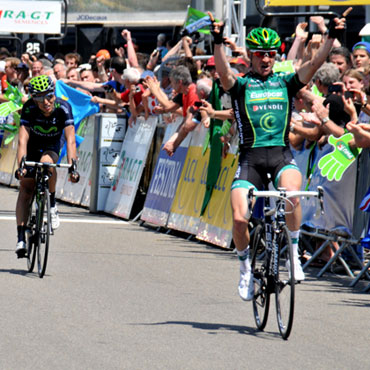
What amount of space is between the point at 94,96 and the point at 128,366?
12.3 m

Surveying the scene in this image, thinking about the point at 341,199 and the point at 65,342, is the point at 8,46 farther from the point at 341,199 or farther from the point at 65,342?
the point at 65,342

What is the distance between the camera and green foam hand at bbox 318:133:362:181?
1124 cm

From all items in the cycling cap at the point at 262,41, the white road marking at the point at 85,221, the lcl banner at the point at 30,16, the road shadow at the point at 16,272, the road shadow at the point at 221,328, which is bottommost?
the white road marking at the point at 85,221

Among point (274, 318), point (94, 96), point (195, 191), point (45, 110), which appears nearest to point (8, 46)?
point (94, 96)

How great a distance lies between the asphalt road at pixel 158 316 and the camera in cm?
696

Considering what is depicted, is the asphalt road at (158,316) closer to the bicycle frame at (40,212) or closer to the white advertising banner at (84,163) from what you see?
the bicycle frame at (40,212)

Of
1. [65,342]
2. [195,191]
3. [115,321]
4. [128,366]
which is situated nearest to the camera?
[128,366]

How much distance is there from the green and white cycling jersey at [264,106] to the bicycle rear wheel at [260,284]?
0.81 metres

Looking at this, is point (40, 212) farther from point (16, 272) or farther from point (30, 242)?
point (16, 272)

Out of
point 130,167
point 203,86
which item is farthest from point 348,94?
point 130,167

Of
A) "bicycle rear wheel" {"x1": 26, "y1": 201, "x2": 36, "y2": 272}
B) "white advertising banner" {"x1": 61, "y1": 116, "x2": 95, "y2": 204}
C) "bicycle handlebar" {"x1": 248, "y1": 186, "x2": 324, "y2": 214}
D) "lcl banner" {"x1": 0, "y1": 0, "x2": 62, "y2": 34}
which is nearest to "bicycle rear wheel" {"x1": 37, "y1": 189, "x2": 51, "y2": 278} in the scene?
"bicycle rear wheel" {"x1": 26, "y1": 201, "x2": 36, "y2": 272}

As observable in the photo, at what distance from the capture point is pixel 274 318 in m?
8.62

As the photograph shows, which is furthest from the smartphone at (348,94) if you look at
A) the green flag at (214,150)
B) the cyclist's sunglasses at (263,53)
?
the green flag at (214,150)

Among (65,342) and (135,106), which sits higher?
(135,106)
